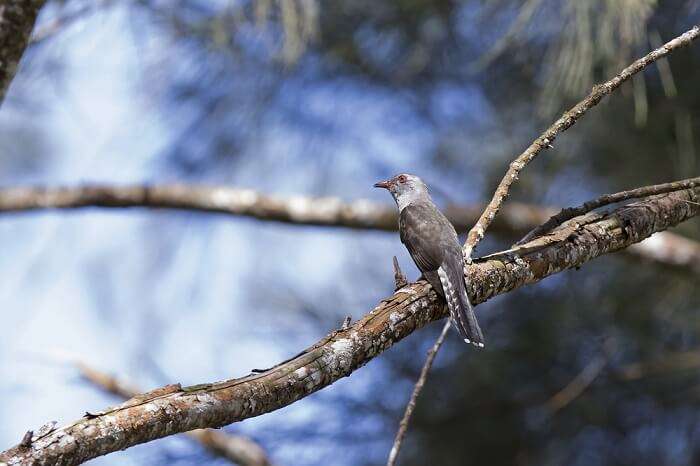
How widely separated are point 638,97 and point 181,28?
6.47 ft

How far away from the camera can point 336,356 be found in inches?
64.4

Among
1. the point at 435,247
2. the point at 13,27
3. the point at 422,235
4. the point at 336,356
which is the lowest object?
the point at 336,356

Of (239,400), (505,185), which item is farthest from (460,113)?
(239,400)

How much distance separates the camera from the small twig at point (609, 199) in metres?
1.99

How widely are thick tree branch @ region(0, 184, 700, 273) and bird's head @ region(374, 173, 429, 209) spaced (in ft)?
0.88

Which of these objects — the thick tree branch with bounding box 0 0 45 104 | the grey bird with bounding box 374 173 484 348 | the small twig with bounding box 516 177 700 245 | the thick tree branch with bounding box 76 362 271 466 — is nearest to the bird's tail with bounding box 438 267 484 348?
the grey bird with bounding box 374 173 484 348

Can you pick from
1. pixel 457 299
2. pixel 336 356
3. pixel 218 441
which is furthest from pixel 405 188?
pixel 336 356

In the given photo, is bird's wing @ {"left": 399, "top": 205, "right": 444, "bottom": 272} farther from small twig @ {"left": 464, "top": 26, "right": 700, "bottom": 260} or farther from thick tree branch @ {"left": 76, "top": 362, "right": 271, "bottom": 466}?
thick tree branch @ {"left": 76, "top": 362, "right": 271, "bottom": 466}

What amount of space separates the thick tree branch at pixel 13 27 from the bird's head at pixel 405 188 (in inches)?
57.7

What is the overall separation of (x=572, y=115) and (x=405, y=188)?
1591mm

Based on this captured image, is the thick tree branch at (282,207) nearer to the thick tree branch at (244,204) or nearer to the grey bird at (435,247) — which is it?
the thick tree branch at (244,204)

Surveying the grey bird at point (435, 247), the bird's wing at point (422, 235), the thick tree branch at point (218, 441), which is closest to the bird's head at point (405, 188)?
the grey bird at point (435, 247)

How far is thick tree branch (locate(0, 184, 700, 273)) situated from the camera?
3629mm

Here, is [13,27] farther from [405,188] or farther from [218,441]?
[218,441]
